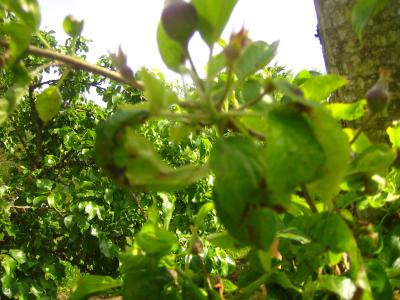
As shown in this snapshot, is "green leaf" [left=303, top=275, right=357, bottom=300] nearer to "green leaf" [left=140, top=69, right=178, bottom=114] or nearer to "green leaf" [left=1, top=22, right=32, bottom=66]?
"green leaf" [left=140, top=69, right=178, bottom=114]

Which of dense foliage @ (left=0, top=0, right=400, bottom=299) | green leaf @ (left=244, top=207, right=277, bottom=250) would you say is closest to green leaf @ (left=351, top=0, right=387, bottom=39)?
dense foliage @ (left=0, top=0, right=400, bottom=299)

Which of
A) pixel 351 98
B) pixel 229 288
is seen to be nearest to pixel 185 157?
pixel 351 98

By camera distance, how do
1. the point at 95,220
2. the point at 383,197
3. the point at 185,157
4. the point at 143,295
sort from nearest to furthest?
1. the point at 143,295
2. the point at 383,197
3. the point at 95,220
4. the point at 185,157

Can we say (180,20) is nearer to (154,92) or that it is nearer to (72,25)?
(154,92)

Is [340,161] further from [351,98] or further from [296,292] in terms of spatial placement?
[351,98]

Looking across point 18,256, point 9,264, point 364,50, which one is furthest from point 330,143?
point 18,256

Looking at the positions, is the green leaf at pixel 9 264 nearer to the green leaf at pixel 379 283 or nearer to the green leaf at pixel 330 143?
the green leaf at pixel 379 283
